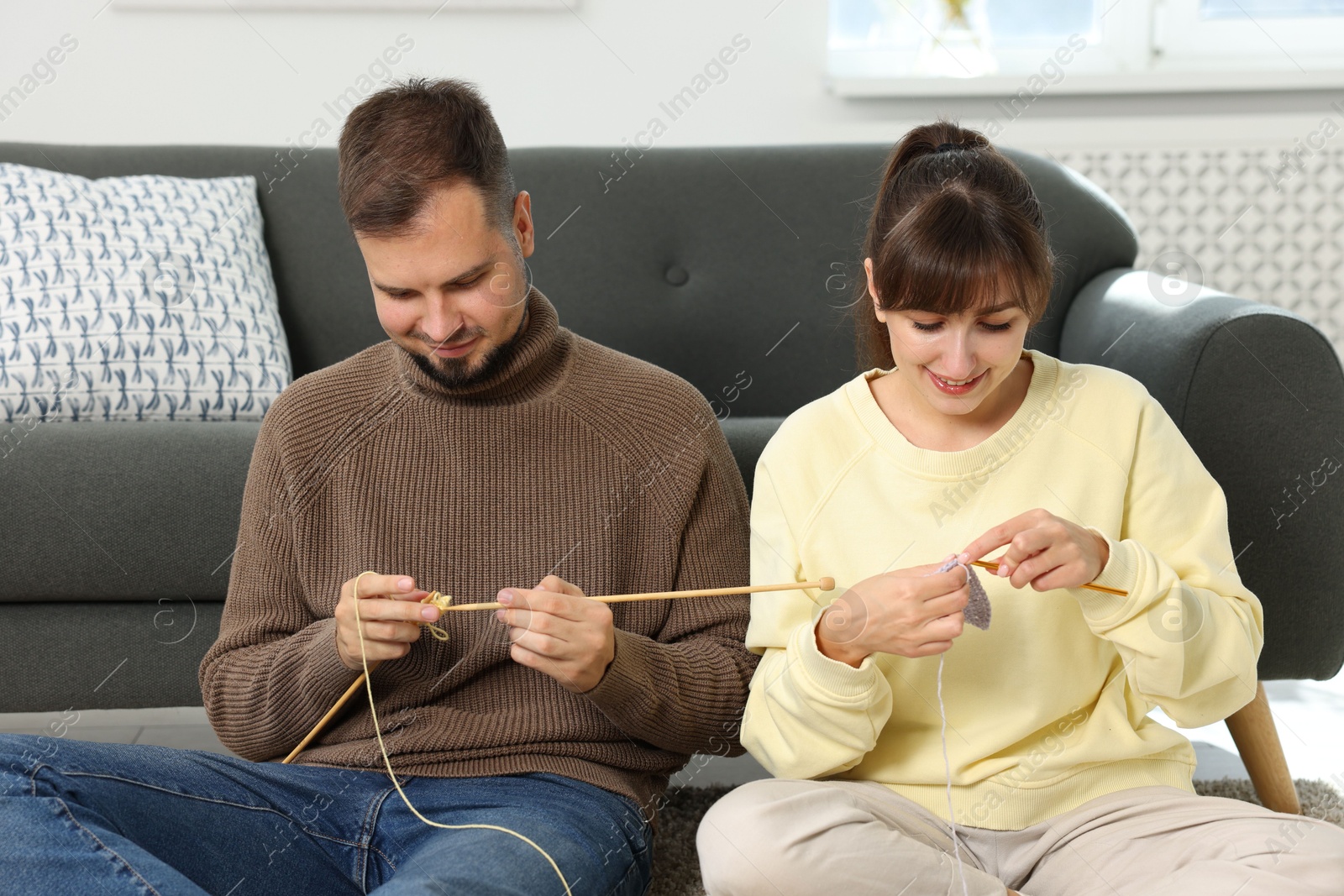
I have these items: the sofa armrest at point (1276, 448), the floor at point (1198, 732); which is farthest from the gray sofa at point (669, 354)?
the floor at point (1198, 732)

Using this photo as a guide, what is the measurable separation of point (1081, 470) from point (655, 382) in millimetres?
442

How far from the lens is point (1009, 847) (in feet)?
3.46

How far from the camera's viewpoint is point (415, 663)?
1156mm

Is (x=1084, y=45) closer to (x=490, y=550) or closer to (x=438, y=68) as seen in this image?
(x=438, y=68)

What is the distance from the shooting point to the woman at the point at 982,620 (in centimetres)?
98

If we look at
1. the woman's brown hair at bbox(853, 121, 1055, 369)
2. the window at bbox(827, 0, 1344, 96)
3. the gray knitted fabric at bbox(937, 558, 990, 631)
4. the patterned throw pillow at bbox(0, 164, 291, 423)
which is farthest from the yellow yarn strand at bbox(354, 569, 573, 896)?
the window at bbox(827, 0, 1344, 96)

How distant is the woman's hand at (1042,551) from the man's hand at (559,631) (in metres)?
0.32

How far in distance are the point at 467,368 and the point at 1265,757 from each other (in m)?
1.03

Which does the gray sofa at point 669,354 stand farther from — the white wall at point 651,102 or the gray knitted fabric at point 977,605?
the gray knitted fabric at point 977,605

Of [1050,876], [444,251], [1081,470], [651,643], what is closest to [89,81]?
[444,251]

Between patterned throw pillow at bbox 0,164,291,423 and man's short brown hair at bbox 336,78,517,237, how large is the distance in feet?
2.64

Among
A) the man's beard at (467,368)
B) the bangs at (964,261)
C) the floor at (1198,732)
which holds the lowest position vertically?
the floor at (1198,732)

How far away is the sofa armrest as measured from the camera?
1424 millimetres

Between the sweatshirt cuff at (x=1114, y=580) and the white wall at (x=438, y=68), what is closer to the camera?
the sweatshirt cuff at (x=1114, y=580)
